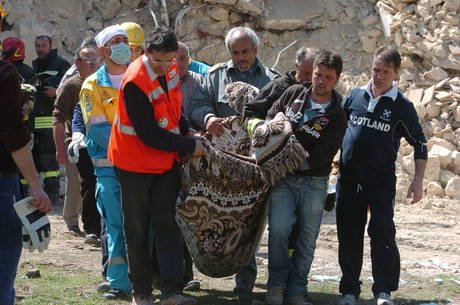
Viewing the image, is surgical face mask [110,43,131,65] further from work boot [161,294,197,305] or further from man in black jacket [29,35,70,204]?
man in black jacket [29,35,70,204]

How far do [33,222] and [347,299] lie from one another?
2.79 meters

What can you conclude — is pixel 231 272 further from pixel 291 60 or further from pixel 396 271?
pixel 291 60

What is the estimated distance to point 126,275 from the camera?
7012 mm

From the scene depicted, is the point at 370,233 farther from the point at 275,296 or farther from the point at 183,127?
the point at 183,127

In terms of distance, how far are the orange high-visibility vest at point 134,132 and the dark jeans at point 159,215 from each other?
3.3 inches

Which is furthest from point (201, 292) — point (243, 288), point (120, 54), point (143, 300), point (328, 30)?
point (328, 30)

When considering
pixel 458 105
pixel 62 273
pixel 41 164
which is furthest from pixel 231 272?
pixel 458 105

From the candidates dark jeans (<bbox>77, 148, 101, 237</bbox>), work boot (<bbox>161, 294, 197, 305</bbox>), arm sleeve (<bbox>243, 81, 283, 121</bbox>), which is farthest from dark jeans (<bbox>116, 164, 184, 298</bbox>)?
dark jeans (<bbox>77, 148, 101, 237</bbox>)

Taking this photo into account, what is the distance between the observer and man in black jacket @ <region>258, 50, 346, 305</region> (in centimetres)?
665

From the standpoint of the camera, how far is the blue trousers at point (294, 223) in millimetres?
6664

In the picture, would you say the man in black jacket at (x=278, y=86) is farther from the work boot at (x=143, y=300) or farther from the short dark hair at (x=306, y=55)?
the work boot at (x=143, y=300)

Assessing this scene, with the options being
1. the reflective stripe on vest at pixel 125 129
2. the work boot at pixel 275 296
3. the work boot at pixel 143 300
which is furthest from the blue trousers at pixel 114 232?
the work boot at pixel 275 296

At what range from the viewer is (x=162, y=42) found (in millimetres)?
6164

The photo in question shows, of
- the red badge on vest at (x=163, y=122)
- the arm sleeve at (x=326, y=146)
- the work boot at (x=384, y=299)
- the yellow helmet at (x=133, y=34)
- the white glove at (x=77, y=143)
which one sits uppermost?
the yellow helmet at (x=133, y=34)
